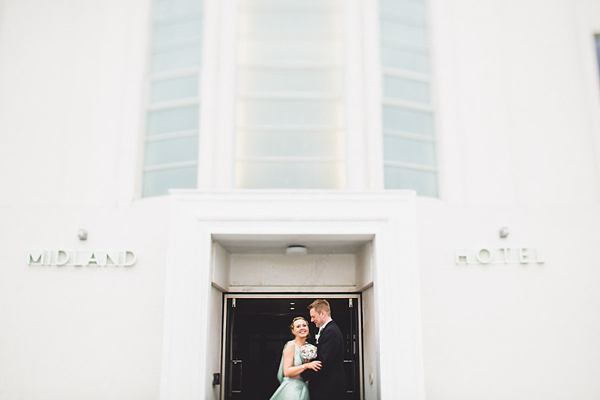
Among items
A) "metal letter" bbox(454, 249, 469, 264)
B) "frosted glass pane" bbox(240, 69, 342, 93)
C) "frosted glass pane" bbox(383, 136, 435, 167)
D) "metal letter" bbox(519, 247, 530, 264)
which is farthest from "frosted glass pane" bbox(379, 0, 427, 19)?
"metal letter" bbox(519, 247, 530, 264)

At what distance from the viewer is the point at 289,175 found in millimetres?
9102

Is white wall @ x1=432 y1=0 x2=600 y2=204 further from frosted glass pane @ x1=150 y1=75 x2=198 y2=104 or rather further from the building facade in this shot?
frosted glass pane @ x1=150 y1=75 x2=198 y2=104

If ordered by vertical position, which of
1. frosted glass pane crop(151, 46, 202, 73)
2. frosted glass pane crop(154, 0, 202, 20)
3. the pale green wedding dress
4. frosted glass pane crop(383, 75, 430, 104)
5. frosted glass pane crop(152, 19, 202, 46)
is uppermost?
frosted glass pane crop(154, 0, 202, 20)

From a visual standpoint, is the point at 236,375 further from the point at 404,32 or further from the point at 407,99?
the point at 404,32

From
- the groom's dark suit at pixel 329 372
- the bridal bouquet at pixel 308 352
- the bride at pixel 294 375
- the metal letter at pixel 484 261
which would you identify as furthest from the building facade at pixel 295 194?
the bride at pixel 294 375

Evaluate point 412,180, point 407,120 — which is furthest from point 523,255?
point 407,120

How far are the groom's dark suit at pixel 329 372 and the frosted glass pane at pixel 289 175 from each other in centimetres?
225

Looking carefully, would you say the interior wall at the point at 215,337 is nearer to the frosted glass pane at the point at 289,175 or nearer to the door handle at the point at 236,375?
the door handle at the point at 236,375

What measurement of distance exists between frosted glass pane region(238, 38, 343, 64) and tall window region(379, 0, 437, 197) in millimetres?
841

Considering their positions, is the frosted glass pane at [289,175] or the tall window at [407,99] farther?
the tall window at [407,99]

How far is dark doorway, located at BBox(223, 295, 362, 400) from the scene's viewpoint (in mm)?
9141

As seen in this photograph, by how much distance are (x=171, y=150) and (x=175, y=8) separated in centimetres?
240

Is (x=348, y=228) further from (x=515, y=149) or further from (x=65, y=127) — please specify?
(x=65, y=127)

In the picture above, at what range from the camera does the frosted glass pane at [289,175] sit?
9.06m
